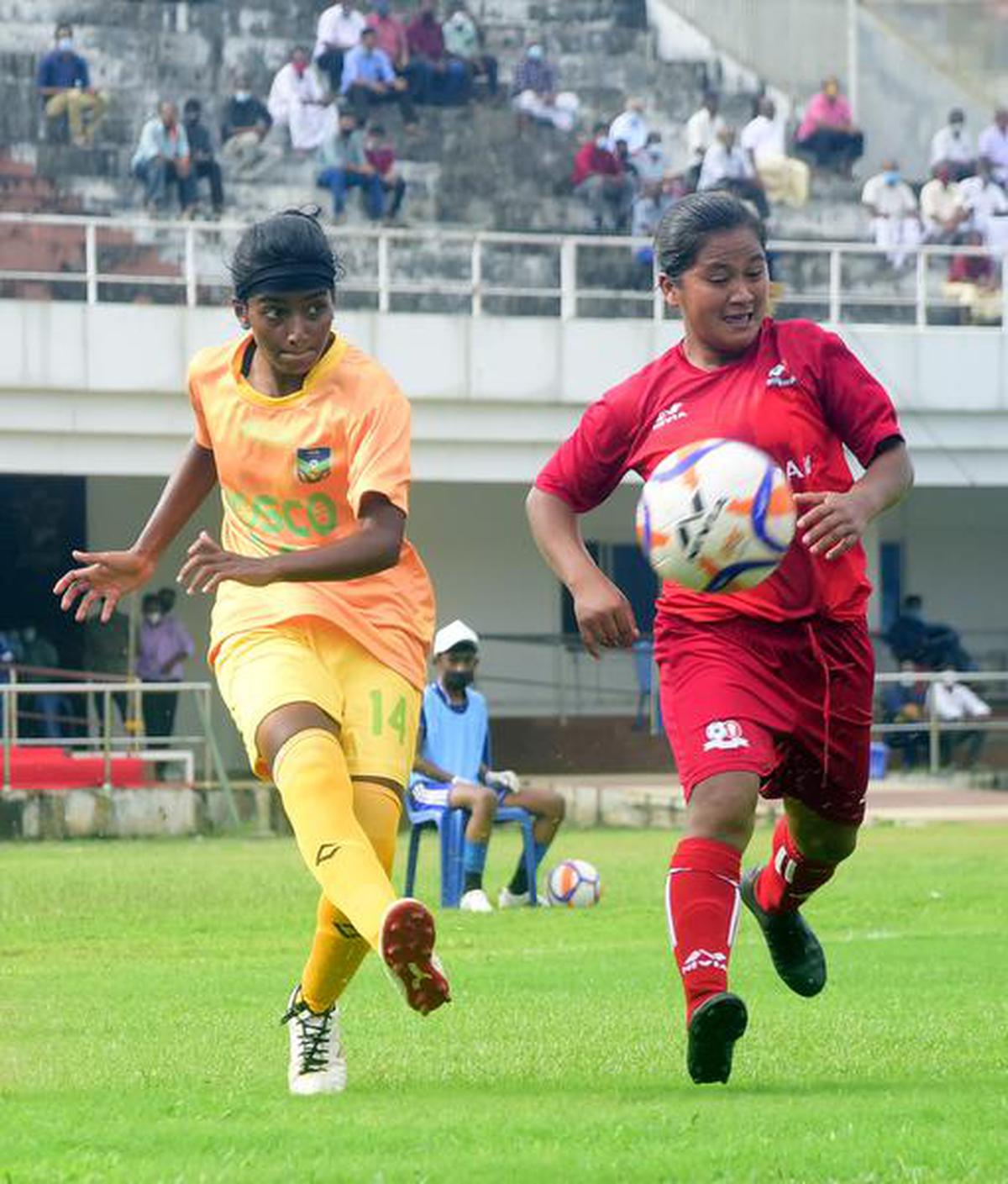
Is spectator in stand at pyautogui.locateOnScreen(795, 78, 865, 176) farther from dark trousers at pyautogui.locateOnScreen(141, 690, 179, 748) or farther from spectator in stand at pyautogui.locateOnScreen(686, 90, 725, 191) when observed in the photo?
dark trousers at pyautogui.locateOnScreen(141, 690, 179, 748)

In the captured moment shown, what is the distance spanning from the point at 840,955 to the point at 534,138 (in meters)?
26.0

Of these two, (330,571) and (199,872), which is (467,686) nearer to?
(199,872)

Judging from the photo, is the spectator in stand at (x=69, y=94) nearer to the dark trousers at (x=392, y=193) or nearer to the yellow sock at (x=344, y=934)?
the dark trousers at (x=392, y=193)

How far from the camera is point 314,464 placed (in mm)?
8328

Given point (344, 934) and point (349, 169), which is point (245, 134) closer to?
point (349, 169)

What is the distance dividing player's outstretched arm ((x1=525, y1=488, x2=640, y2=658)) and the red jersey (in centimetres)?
20

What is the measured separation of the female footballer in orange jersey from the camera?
312 inches

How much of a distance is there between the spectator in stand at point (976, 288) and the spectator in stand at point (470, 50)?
23.2 ft

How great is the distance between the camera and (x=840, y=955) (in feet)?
42.3

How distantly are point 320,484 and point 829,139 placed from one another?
31.3 meters

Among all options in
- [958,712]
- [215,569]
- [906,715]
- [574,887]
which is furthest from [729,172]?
[215,569]

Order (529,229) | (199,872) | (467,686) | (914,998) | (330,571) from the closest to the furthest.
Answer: (330,571)
(914,998)
(467,686)
(199,872)
(529,229)

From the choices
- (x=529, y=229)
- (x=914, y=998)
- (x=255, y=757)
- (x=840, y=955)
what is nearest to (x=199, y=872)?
(x=840, y=955)

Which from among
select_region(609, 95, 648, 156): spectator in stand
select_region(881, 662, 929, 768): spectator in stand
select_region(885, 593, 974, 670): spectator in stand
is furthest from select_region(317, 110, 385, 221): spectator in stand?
select_region(881, 662, 929, 768): spectator in stand
